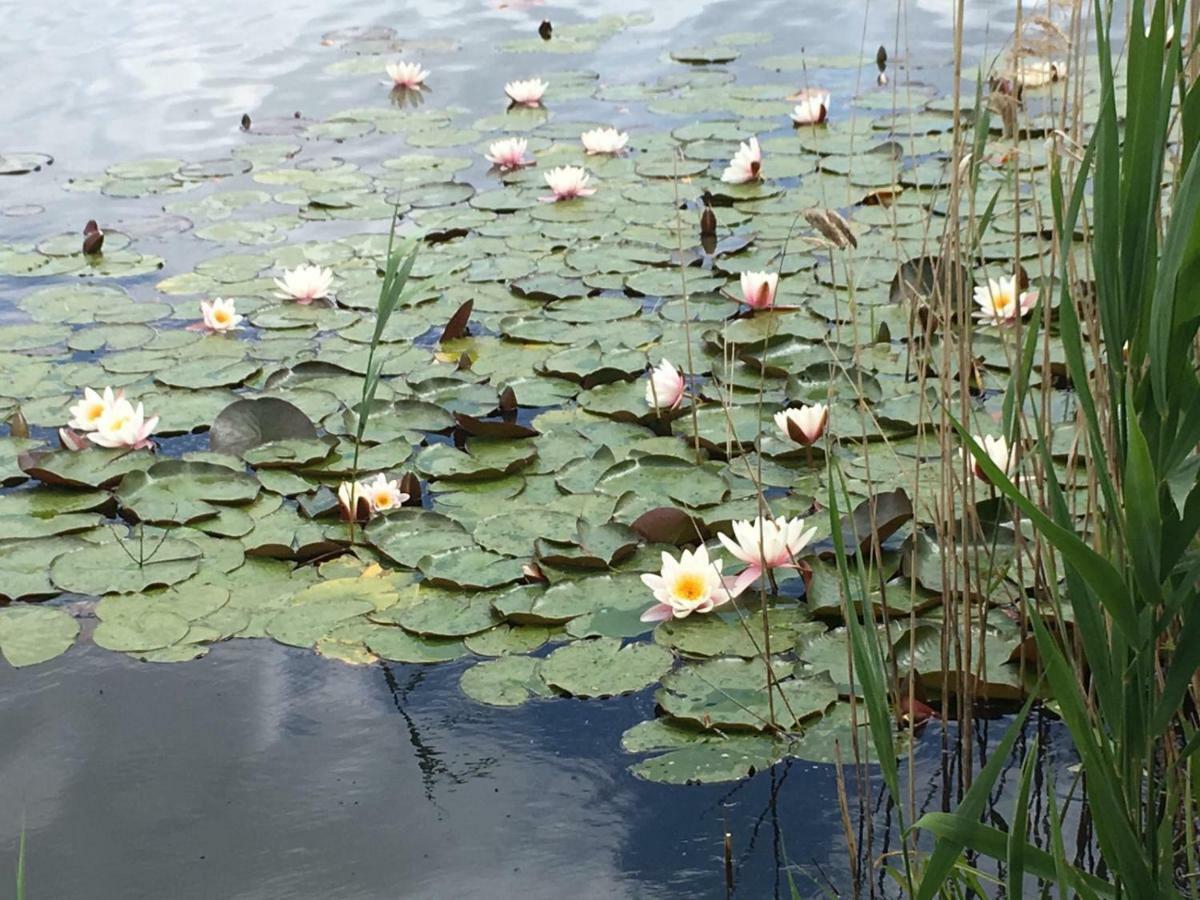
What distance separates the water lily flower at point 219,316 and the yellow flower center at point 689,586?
1.66 meters

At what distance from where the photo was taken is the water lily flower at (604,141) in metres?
4.55

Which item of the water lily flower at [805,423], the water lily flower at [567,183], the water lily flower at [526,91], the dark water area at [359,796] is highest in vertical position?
the water lily flower at [526,91]

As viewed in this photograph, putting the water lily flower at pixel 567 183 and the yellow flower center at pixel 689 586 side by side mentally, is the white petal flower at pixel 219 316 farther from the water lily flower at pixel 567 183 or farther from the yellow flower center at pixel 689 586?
the yellow flower center at pixel 689 586

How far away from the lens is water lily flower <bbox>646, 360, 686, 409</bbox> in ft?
9.09

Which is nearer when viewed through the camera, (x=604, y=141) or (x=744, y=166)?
(x=744, y=166)

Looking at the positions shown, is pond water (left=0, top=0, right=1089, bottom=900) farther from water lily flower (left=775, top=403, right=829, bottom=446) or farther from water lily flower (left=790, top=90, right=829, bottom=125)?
water lily flower (left=790, top=90, right=829, bottom=125)

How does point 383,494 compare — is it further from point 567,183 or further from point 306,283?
point 567,183

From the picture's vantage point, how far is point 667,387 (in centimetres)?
278

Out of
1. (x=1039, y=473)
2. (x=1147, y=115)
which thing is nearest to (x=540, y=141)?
(x=1039, y=473)

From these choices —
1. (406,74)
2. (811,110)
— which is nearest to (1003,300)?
(811,110)

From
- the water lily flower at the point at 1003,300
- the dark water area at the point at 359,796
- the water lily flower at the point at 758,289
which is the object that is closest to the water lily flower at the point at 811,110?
the water lily flower at the point at 758,289

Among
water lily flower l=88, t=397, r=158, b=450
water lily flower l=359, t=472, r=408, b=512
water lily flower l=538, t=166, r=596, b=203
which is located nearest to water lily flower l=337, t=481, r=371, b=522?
water lily flower l=359, t=472, r=408, b=512

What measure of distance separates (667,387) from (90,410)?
3.81ft

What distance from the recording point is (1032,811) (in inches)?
69.8
